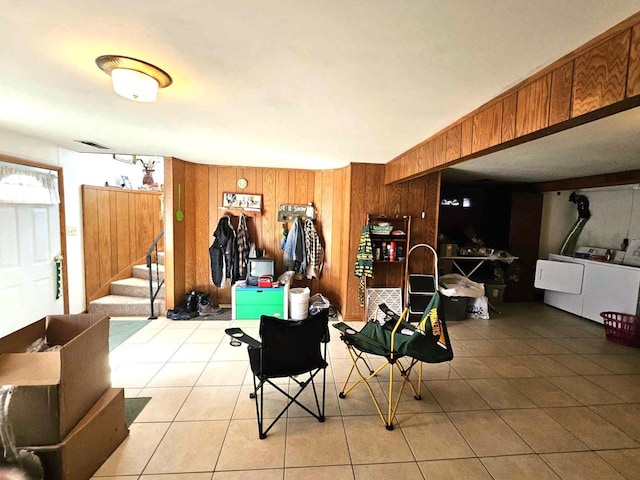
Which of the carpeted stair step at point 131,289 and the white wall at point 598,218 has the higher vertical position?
the white wall at point 598,218

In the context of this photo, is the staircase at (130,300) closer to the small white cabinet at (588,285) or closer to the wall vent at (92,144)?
the wall vent at (92,144)

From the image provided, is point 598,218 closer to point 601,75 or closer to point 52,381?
point 601,75

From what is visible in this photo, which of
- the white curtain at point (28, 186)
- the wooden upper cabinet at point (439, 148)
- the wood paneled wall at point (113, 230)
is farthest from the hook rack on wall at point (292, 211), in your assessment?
the white curtain at point (28, 186)

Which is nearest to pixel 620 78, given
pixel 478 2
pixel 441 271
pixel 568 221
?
pixel 478 2

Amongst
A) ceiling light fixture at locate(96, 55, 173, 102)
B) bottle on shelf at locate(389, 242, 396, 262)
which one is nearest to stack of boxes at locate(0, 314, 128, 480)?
ceiling light fixture at locate(96, 55, 173, 102)

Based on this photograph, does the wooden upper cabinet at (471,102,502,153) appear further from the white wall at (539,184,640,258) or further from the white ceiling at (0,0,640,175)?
the white wall at (539,184,640,258)

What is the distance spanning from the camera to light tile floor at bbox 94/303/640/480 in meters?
1.71

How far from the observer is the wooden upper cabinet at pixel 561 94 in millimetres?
1212

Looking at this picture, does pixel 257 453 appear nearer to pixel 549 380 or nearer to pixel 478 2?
pixel 478 2

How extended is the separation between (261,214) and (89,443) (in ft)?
11.0

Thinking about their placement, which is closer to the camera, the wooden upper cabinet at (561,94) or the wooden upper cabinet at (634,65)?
the wooden upper cabinet at (634,65)

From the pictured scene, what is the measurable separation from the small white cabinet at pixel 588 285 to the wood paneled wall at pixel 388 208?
7.39ft

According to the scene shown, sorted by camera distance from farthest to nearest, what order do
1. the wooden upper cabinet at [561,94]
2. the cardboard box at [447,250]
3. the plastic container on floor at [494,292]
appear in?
1. the plastic container on floor at [494,292]
2. the cardboard box at [447,250]
3. the wooden upper cabinet at [561,94]

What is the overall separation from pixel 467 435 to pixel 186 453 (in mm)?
1822
